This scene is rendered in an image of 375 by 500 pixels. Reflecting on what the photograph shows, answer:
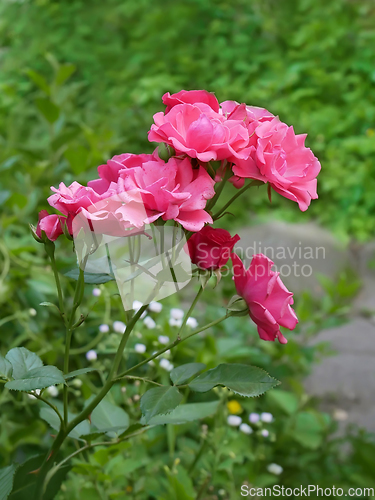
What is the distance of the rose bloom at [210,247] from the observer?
512 mm

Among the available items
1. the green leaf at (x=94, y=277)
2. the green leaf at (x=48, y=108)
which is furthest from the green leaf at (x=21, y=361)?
the green leaf at (x=48, y=108)

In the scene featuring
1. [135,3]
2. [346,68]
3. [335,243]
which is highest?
[135,3]

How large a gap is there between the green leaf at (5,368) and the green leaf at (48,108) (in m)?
1.07

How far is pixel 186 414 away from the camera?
0.69 meters

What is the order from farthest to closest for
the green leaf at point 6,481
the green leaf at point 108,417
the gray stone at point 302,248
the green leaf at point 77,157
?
the gray stone at point 302,248 → the green leaf at point 77,157 → the green leaf at point 108,417 → the green leaf at point 6,481

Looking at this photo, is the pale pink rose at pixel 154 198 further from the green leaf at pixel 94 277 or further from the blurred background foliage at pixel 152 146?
the blurred background foliage at pixel 152 146

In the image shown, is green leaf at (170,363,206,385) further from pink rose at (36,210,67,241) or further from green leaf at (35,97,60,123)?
green leaf at (35,97,60,123)

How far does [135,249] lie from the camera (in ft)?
1.79

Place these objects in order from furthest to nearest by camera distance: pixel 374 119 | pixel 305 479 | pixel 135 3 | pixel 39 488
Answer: pixel 135 3, pixel 374 119, pixel 305 479, pixel 39 488

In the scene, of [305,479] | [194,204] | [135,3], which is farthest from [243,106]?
[135,3]

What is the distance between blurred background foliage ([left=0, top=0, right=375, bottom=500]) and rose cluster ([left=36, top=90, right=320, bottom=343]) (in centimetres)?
41

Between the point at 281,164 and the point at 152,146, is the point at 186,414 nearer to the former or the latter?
the point at 281,164

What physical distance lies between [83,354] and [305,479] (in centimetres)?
61

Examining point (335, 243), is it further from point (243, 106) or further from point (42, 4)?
point (42, 4)
